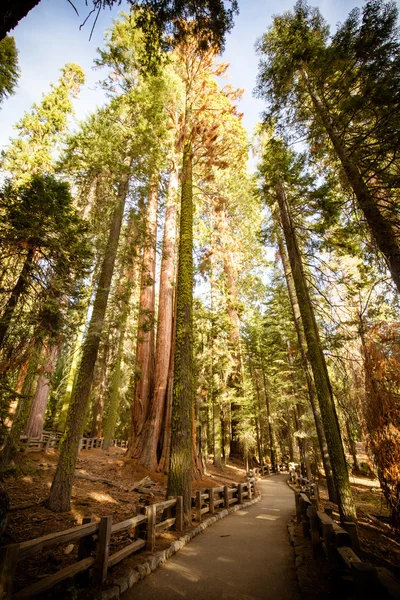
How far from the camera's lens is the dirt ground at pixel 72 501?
3986mm

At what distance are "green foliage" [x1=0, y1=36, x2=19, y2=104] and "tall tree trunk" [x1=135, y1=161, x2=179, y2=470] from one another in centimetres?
800

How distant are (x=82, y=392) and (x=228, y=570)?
489 centimetres

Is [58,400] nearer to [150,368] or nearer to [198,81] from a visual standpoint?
[150,368]

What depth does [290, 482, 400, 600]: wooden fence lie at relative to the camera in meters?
2.52

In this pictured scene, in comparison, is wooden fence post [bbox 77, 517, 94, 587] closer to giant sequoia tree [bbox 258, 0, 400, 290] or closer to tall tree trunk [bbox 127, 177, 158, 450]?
tall tree trunk [bbox 127, 177, 158, 450]

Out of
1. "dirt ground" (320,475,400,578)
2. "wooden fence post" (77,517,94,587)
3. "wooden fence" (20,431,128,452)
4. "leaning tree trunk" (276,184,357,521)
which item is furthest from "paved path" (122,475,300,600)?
"wooden fence" (20,431,128,452)

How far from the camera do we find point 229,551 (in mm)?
5062

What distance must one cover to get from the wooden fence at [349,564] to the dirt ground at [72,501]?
9.37 ft

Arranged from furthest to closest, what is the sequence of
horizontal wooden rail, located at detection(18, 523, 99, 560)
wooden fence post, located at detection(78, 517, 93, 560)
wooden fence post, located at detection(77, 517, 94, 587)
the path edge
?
wooden fence post, located at detection(78, 517, 93, 560)
wooden fence post, located at detection(77, 517, 94, 587)
the path edge
horizontal wooden rail, located at detection(18, 523, 99, 560)

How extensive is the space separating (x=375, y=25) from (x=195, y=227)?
11583 millimetres

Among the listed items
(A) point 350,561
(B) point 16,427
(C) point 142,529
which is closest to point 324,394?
(A) point 350,561

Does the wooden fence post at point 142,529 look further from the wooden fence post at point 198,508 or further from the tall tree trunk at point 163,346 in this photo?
the tall tree trunk at point 163,346

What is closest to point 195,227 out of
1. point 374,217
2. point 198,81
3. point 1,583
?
point 198,81

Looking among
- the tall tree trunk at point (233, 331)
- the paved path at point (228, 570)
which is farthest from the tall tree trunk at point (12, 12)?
the tall tree trunk at point (233, 331)
